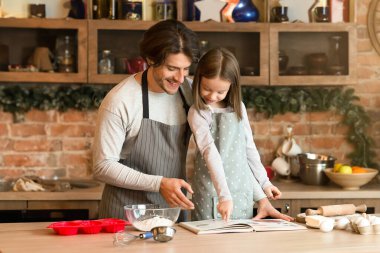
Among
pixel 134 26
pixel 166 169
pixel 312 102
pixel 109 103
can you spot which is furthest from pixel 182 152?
pixel 312 102

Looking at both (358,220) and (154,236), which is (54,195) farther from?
(358,220)

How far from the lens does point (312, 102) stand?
5035 millimetres

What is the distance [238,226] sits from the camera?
281 cm

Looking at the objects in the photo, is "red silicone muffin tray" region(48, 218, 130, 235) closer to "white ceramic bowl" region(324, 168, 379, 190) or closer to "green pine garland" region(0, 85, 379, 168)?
"white ceramic bowl" region(324, 168, 379, 190)

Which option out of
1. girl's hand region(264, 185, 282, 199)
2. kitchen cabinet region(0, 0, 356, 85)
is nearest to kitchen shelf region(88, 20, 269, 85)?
kitchen cabinet region(0, 0, 356, 85)

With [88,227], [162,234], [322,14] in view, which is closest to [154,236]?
[162,234]

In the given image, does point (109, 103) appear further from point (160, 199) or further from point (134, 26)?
point (134, 26)

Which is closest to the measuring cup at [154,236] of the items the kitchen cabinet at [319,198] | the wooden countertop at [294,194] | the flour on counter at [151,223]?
the flour on counter at [151,223]

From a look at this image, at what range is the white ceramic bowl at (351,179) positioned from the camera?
446 cm

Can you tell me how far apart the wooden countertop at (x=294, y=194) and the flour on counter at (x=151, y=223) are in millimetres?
1644

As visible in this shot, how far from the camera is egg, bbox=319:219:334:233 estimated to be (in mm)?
2770

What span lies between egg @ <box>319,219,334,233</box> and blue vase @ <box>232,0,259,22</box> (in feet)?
7.56

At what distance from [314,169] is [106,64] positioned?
1523 millimetres

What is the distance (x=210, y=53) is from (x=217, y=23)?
5.40ft
